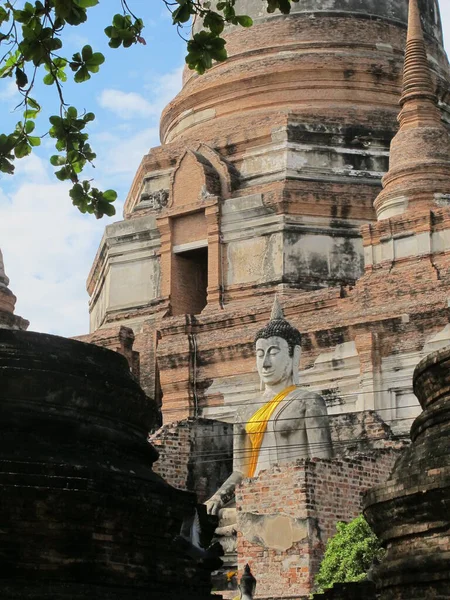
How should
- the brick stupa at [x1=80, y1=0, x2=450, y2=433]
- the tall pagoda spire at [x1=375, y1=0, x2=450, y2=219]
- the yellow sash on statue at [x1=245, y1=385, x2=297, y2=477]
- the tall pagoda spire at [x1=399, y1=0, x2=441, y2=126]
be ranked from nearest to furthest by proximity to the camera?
the yellow sash on statue at [x1=245, y1=385, x2=297, y2=477]
the brick stupa at [x1=80, y1=0, x2=450, y2=433]
the tall pagoda spire at [x1=375, y1=0, x2=450, y2=219]
the tall pagoda spire at [x1=399, y1=0, x2=441, y2=126]

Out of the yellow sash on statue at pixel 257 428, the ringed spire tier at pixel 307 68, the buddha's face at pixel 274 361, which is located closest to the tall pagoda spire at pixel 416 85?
the ringed spire tier at pixel 307 68

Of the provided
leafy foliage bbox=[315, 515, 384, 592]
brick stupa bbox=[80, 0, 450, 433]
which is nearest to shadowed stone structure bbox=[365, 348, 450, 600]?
leafy foliage bbox=[315, 515, 384, 592]

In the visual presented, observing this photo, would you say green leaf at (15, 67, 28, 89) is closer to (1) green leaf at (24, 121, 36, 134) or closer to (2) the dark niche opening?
(1) green leaf at (24, 121, 36, 134)

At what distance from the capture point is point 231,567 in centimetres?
1378

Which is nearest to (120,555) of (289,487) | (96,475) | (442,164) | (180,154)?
(96,475)

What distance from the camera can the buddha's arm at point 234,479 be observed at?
1501cm

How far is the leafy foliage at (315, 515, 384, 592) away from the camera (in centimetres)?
1198

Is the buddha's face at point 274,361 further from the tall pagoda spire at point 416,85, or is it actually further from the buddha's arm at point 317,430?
the tall pagoda spire at point 416,85

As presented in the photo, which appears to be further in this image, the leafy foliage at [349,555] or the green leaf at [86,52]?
the leafy foliage at [349,555]

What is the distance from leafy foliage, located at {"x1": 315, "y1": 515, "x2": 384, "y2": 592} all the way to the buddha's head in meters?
4.03

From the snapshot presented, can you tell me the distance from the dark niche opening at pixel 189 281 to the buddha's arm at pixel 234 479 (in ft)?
Answer: 27.4

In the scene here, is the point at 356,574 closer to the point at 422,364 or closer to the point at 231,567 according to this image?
the point at 231,567

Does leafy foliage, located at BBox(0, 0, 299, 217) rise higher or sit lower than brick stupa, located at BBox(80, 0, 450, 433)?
lower

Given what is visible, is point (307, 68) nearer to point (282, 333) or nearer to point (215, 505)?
point (282, 333)
